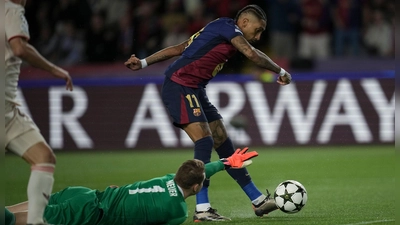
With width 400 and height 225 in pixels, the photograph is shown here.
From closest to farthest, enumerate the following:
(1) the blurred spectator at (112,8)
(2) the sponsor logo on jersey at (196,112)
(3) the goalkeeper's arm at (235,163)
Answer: (3) the goalkeeper's arm at (235,163) < (2) the sponsor logo on jersey at (196,112) < (1) the blurred spectator at (112,8)

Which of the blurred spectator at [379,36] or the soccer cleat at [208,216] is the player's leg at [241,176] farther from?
the blurred spectator at [379,36]

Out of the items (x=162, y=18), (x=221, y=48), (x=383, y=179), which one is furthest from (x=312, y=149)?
(x=221, y=48)

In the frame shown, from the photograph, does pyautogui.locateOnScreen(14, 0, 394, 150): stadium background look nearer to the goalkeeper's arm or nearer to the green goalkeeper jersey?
the goalkeeper's arm

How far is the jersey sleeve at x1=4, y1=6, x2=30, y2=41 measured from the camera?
616 centimetres

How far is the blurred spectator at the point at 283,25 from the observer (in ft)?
60.4

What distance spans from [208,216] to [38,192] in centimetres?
237

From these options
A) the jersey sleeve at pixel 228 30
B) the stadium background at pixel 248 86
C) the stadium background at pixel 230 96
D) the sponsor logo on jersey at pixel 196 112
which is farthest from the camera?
the stadium background at pixel 248 86

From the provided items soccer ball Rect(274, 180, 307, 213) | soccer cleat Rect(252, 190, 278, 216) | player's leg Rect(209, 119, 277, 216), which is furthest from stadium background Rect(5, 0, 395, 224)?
soccer ball Rect(274, 180, 307, 213)

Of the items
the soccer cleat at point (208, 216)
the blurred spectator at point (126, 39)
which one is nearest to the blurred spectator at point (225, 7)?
the blurred spectator at point (126, 39)

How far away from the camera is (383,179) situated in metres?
11.8

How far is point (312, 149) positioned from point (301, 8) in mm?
4504

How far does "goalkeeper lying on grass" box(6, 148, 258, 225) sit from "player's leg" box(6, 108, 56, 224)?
633mm

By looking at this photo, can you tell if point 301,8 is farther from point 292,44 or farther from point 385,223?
point 385,223

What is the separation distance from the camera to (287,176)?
11609 millimetres
